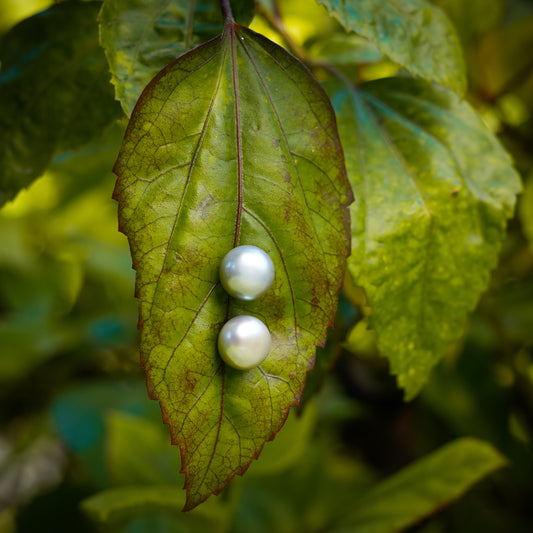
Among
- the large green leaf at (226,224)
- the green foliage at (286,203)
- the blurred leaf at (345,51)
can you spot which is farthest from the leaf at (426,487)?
the blurred leaf at (345,51)

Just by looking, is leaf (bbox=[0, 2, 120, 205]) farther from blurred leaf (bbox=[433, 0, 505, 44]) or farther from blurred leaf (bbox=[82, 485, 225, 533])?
blurred leaf (bbox=[433, 0, 505, 44])

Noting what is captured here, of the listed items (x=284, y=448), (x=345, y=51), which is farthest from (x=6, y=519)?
(x=345, y=51)

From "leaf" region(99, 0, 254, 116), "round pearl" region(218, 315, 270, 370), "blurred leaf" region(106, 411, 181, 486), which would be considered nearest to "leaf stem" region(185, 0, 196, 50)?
"leaf" region(99, 0, 254, 116)

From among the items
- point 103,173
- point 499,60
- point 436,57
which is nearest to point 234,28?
point 436,57

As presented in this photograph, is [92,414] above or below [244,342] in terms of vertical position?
below

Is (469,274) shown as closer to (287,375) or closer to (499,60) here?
(287,375)

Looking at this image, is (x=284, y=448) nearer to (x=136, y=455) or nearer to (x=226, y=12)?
(x=136, y=455)

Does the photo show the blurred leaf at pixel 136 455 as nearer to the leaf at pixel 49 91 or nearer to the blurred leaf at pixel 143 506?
the blurred leaf at pixel 143 506
